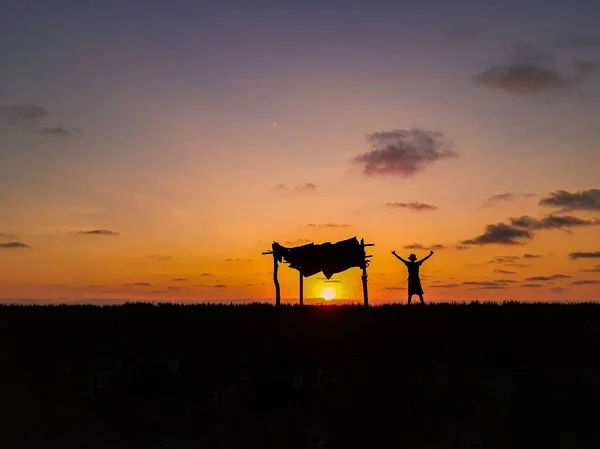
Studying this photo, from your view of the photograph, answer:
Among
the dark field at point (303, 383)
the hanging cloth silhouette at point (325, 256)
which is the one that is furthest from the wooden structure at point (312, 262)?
the dark field at point (303, 383)

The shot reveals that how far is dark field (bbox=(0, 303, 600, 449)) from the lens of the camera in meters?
21.0

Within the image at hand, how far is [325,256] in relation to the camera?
1281 inches

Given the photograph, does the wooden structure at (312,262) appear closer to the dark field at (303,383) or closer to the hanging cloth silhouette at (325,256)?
the hanging cloth silhouette at (325,256)

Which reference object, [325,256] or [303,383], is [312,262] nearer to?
[325,256]

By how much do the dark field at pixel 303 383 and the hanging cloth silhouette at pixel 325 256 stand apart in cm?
670

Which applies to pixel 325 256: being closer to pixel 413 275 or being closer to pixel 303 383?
pixel 413 275

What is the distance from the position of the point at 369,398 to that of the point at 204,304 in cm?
1122

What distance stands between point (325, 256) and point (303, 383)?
430 inches

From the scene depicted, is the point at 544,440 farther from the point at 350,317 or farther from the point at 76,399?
the point at 76,399

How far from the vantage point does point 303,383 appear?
22453 millimetres

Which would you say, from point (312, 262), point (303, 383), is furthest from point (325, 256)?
point (303, 383)

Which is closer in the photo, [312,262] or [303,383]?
[303,383]

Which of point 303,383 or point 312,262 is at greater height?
point 312,262

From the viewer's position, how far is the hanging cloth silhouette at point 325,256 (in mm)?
32406
